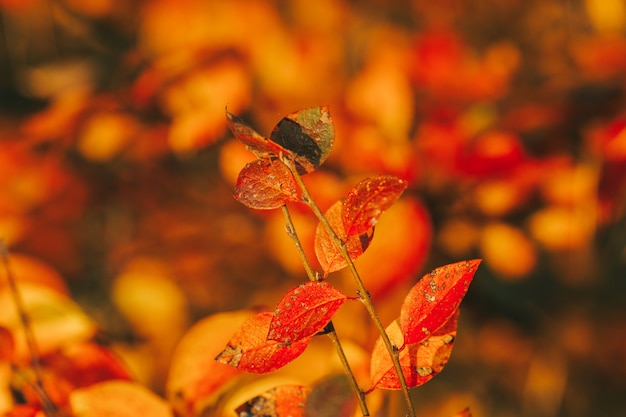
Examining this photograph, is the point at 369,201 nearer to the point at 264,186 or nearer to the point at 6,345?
the point at 264,186

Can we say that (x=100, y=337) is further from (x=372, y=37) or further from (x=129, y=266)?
(x=372, y=37)

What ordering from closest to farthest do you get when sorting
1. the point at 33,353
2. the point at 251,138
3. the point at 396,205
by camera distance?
the point at 251,138 < the point at 33,353 < the point at 396,205

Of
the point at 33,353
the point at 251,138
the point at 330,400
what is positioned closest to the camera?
the point at 251,138

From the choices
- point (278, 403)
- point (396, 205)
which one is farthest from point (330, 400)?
point (396, 205)

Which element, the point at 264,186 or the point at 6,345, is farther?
the point at 6,345

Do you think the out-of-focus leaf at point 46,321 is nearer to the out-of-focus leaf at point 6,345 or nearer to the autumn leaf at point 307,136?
the out-of-focus leaf at point 6,345

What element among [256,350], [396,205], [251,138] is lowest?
[396,205]

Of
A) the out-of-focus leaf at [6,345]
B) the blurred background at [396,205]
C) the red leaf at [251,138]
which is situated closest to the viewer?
the red leaf at [251,138]

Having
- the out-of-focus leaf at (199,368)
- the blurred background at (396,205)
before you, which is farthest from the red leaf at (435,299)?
the blurred background at (396,205)
